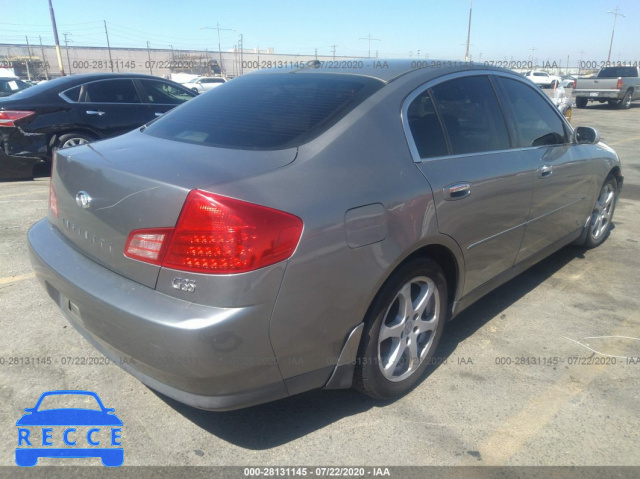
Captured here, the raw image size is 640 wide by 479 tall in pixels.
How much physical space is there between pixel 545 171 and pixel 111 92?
6.43 metres

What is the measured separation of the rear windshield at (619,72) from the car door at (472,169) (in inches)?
921

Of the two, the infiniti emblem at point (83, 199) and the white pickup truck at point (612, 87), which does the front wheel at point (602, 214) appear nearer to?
the infiniti emblem at point (83, 199)

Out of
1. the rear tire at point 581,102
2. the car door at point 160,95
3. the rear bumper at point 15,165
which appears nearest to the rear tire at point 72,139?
the rear bumper at point 15,165

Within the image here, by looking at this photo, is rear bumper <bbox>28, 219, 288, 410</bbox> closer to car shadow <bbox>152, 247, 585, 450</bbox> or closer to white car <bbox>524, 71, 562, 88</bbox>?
car shadow <bbox>152, 247, 585, 450</bbox>

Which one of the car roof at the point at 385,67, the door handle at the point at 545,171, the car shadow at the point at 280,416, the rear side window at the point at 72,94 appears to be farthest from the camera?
the rear side window at the point at 72,94

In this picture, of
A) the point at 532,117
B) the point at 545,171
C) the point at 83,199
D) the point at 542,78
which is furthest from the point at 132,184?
the point at 542,78

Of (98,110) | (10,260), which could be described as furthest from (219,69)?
(10,260)

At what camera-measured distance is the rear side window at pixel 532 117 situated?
3.38m

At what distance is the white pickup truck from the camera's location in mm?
21797

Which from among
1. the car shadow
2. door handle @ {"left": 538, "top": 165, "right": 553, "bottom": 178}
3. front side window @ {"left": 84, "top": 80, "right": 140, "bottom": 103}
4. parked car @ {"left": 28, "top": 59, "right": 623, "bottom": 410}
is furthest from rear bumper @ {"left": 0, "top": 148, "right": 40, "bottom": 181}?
door handle @ {"left": 538, "top": 165, "right": 553, "bottom": 178}

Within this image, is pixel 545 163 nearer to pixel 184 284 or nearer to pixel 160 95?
pixel 184 284

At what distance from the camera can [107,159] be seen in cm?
Result: 231

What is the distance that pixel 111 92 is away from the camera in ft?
24.9

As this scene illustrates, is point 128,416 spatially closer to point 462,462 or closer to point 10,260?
point 462,462
